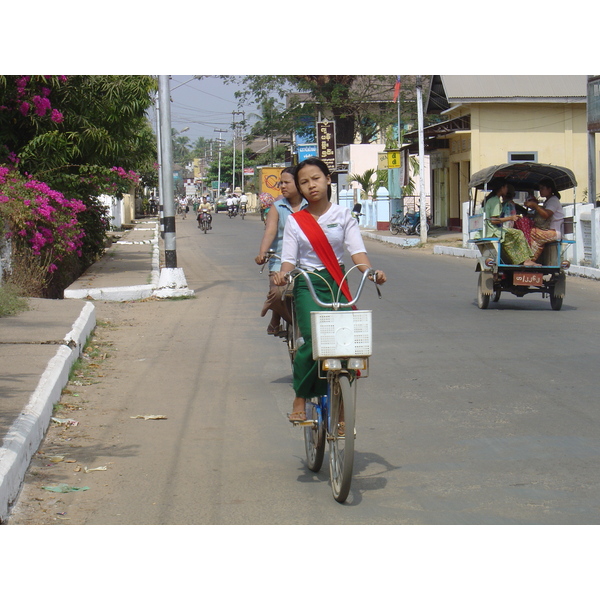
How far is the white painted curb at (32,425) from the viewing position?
4.79 m

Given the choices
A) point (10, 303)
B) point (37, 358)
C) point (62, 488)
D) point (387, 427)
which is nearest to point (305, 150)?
point (10, 303)

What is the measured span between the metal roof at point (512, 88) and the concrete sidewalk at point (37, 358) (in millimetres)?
18408

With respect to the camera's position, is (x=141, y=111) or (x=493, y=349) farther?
(x=141, y=111)

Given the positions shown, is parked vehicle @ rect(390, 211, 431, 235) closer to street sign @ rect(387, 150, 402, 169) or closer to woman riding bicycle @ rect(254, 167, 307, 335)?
street sign @ rect(387, 150, 402, 169)

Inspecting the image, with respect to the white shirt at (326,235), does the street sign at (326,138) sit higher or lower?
higher

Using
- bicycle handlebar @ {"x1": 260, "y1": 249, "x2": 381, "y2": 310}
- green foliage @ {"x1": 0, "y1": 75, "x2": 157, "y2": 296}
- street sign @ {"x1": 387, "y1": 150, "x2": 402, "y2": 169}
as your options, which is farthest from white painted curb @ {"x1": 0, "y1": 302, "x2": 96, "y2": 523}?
street sign @ {"x1": 387, "y1": 150, "x2": 402, "y2": 169}

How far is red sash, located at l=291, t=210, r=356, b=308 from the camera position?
5199mm

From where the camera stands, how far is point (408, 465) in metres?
5.56

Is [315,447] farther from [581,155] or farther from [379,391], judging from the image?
[581,155]

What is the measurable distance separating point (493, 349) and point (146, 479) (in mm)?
5427

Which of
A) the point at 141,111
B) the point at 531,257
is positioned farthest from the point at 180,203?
the point at 531,257

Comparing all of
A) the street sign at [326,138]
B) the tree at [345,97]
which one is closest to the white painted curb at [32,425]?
the street sign at [326,138]

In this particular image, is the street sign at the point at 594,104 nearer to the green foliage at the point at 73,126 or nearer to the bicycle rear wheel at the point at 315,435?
the green foliage at the point at 73,126

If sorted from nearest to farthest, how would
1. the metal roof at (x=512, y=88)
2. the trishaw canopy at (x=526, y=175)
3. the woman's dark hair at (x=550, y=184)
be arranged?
the woman's dark hair at (x=550, y=184) < the trishaw canopy at (x=526, y=175) < the metal roof at (x=512, y=88)
